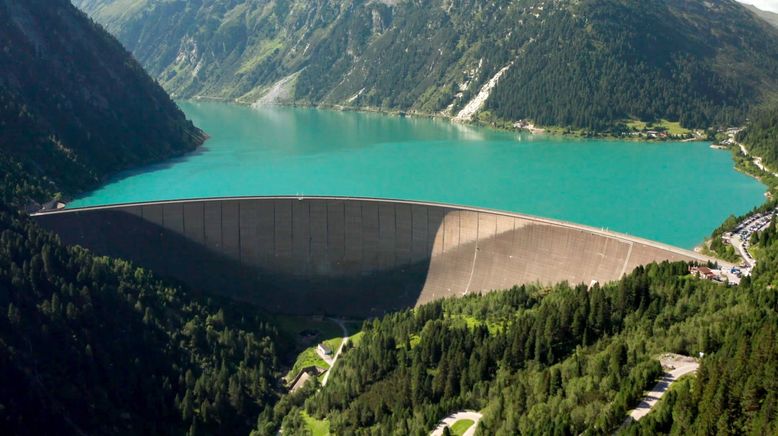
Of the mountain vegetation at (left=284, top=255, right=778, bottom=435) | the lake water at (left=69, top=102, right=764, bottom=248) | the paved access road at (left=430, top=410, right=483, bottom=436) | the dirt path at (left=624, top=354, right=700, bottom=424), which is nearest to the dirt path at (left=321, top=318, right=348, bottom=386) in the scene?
the mountain vegetation at (left=284, top=255, right=778, bottom=435)

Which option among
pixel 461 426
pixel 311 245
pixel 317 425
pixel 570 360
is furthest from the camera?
pixel 311 245

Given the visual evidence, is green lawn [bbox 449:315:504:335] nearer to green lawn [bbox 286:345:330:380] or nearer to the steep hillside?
green lawn [bbox 286:345:330:380]

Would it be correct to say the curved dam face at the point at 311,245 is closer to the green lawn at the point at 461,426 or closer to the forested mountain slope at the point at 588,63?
the green lawn at the point at 461,426

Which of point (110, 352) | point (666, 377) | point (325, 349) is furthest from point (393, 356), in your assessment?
point (666, 377)

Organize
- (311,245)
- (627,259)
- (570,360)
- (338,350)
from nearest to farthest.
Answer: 1. (570,360)
2. (627,259)
3. (338,350)
4. (311,245)

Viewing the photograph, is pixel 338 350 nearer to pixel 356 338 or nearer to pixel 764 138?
pixel 356 338

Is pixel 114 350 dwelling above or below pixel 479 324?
below

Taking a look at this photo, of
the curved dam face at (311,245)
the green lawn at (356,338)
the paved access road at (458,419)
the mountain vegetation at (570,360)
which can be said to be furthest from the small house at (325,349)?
the paved access road at (458,419)

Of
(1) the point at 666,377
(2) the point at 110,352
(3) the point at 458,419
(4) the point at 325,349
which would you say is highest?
(1) the point at 666,377
